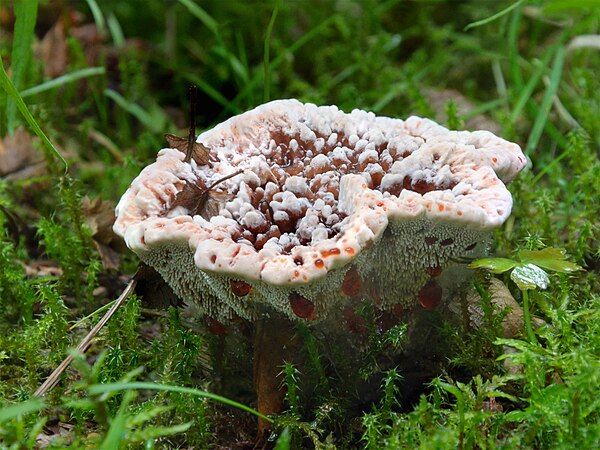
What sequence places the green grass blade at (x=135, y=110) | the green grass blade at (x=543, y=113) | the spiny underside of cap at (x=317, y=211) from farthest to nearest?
the green grass blade at (x=135, y=110) < the green grass blade at (x=543, y=113) < the spiny underside of cap at (x=317, y=211)

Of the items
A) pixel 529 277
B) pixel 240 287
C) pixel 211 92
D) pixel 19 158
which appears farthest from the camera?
pixel 211 92

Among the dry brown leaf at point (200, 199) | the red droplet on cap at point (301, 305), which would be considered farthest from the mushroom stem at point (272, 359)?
the dry brown leaf at point (200, 199)

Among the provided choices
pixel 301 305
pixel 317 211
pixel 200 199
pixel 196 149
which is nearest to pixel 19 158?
pixel 196 149

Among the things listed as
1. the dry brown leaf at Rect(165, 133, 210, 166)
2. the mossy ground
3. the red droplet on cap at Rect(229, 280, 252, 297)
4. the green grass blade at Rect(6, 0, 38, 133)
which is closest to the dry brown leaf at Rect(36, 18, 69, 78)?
the mossy ground

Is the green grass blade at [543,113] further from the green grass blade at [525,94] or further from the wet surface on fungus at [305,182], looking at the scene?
the wet surface on fungus at [305,182]

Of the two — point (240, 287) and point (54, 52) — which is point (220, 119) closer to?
point (54, 52)

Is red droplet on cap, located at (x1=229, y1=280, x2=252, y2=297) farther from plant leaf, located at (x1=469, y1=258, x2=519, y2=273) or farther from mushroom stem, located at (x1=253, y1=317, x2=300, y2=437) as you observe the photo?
plant leaf, located at (x1=469, y1=258, x2=519, y2=273)

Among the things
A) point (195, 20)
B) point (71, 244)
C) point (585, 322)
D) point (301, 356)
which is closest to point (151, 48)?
point (195, 20)

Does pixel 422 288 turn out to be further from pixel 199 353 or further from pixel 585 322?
pixel 199 353

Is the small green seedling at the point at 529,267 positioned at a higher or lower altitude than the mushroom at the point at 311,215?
lower
